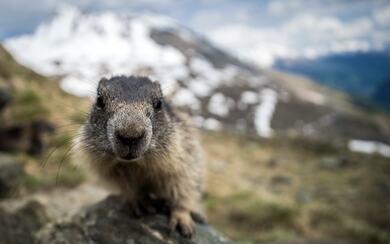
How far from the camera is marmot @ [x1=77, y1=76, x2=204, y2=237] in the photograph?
431 cm

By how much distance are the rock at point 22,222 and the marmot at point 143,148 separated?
2028mm

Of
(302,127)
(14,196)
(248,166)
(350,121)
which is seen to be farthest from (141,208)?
(350,121)

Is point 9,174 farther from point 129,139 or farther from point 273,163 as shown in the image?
point 273,163

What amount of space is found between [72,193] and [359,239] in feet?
29.8

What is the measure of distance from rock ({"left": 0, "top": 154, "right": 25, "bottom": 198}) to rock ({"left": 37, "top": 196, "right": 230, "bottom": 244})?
4.43 metres

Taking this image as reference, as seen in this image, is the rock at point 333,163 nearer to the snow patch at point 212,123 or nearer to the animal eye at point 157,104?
the animal eye at point 157,104

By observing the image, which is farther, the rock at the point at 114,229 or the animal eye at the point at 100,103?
the rock at the point at 114,229

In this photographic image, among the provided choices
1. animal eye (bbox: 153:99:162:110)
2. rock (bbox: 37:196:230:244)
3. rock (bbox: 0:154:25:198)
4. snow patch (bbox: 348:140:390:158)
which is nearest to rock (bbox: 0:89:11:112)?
rock (bbox: 0:154:25:198)

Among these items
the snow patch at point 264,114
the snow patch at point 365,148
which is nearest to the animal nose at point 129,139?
the snow patch at point 365,148

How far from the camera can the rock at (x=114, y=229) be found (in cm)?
554

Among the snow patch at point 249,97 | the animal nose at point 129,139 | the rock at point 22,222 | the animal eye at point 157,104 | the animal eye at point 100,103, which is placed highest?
the snow patch at point 249,97

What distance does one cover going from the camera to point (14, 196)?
33.1ft

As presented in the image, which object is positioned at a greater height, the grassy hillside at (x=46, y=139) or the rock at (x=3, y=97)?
the rock at (x=3, y=97)

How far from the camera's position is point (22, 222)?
278 inches
